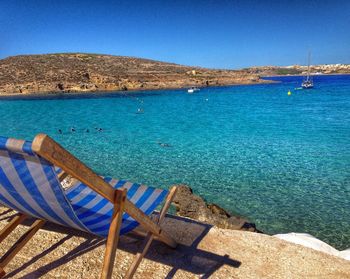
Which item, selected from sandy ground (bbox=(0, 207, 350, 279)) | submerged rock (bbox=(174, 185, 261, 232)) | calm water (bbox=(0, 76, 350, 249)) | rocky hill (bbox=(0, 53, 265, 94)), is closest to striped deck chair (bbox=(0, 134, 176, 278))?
sandy ground (bbox=(0, 207, 350, 279))

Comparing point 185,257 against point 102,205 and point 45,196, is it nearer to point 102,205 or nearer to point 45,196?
point 102,205

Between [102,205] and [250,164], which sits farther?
[250,164]

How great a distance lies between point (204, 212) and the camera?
21.3ft

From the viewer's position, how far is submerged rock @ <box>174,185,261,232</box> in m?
5.76

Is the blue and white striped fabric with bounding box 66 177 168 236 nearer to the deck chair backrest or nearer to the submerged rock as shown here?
the deck chair backrest

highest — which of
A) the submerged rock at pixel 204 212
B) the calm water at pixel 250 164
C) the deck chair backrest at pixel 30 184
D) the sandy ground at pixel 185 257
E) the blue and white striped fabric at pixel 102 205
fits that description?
the deck chair backrest at pixel 30 184

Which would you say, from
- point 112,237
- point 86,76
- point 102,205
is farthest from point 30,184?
point 86,76

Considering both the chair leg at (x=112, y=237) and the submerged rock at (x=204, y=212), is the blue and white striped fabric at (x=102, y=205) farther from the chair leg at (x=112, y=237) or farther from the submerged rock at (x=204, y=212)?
the submerged rock at (x=204, y=212)

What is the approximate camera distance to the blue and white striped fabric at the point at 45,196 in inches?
78.3

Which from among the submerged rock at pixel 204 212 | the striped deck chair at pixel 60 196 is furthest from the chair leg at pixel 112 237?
the submerged rock at pixel 204 212

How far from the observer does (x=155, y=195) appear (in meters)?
3.48

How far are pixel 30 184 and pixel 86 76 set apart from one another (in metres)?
62.8

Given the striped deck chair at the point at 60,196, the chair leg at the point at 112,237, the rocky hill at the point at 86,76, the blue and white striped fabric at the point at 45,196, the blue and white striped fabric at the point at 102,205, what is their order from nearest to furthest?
the striped deck chair at the point at 60,196, the blue and white striped fabric at the point at 45,196, the chair leg at the point at 112,237, the blue and white striped fabric at the point at 102,205, the rocky hill at the point at 86,76

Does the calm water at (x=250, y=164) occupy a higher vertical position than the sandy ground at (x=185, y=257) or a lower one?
lower
